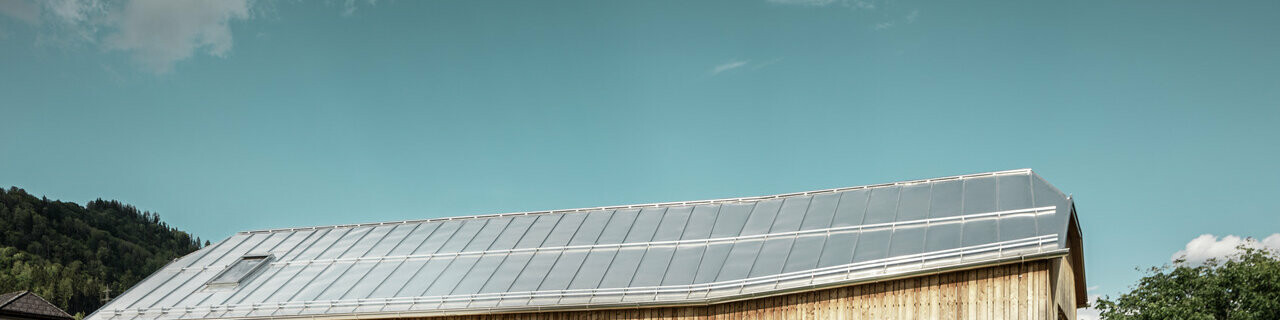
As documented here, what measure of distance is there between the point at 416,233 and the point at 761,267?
39.5ft

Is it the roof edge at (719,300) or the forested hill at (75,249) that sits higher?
the forested hill at (75,249)

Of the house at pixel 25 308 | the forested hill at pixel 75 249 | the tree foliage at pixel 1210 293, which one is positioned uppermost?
the forested hill at pixel 75 249

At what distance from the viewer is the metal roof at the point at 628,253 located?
18.0 m

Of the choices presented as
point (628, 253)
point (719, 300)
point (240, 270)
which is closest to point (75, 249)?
point (240, 270)

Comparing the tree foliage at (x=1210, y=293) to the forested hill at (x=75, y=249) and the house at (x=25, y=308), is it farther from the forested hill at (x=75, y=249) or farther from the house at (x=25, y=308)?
the forested hill at (x=75, y=249)

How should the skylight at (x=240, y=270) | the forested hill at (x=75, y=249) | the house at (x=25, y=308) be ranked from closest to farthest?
the skylight at (x=240, y=270) < the house at (x=25, y=308) < the forested hill at (x=75, y=249)

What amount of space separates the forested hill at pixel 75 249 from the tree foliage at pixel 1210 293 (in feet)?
309

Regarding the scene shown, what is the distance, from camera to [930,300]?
17.2 meters

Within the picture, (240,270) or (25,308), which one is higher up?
(240,270)

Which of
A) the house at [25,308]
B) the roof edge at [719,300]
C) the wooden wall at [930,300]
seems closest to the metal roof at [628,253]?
the roof edge at [719,300]

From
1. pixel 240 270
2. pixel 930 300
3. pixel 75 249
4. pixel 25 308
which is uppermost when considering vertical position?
pixel 75 249

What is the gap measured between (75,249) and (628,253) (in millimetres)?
104812

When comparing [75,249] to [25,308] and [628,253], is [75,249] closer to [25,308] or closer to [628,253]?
[25,308]

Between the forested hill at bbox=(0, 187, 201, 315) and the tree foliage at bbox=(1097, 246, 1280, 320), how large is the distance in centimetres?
9405
